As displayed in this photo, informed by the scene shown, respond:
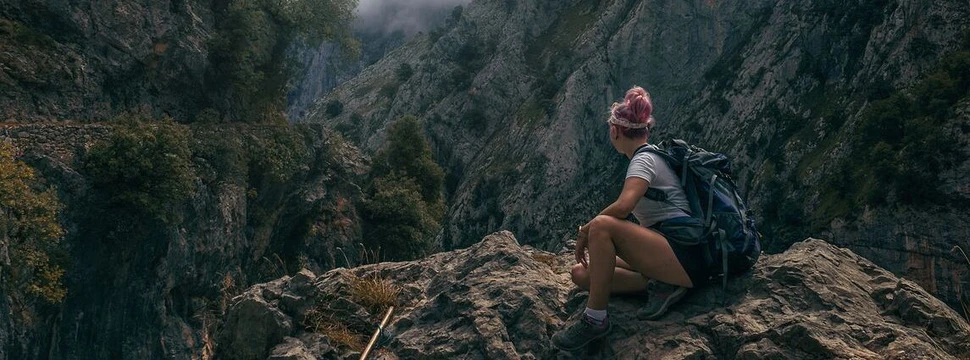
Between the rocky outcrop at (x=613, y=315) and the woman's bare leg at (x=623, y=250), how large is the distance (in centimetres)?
51

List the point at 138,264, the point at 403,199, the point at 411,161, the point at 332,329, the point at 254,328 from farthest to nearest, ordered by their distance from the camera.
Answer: the point at 411,161
the point at 403,199
the point at 138,264
the point at 254,328
the point at 332,329

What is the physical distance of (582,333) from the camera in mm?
6348

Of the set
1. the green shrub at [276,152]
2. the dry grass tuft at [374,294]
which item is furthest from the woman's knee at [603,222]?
the green shrub at [276,152]

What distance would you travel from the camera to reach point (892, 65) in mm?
56062

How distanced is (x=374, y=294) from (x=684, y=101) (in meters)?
80.1

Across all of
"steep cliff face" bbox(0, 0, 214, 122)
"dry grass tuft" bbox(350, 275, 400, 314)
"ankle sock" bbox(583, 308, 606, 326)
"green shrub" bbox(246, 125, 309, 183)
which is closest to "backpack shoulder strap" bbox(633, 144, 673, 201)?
"ankle sock" bbox(583, 308, 606, 326)

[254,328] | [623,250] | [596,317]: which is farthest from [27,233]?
[623,250]

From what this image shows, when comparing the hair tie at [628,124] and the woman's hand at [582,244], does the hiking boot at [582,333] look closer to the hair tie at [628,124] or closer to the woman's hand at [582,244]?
the woman's hand at [582,244]

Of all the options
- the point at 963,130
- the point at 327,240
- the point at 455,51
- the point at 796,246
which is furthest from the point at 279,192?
the point at 455,51

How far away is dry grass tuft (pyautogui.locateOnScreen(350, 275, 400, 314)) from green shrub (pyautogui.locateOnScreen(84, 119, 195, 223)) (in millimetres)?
22523

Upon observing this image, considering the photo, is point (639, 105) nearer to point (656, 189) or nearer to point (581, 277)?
point (656, 189)

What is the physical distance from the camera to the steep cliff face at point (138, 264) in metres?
24.9

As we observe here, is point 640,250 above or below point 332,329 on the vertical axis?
above

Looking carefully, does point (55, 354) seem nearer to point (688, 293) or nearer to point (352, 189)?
point (352, 189)
